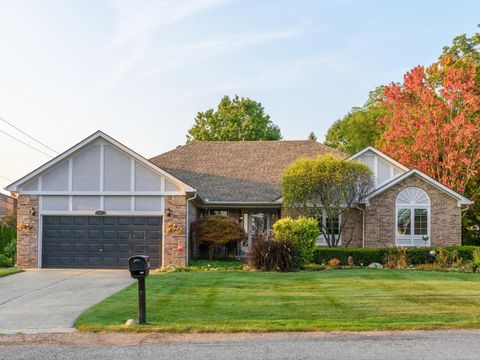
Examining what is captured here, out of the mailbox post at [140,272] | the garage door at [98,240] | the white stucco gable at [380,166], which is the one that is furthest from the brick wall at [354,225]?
the mailbox post at [140,272]

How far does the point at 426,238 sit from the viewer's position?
2447 cm

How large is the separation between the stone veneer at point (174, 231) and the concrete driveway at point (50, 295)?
1890mm

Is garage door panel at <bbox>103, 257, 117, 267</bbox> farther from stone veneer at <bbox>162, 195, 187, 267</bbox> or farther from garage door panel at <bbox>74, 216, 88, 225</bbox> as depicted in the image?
stone veneer at <bbox>162, 195, 187, 267</bbox>

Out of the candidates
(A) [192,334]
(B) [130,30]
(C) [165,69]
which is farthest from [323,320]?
(C) [165,69]

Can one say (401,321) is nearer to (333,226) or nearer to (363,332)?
(363,332)

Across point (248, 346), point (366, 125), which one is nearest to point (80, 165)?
point (248, 346)

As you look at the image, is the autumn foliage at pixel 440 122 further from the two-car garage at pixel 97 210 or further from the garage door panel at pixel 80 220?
the garage door panel at pixel 80 220

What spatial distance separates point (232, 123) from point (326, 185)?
99.9ft

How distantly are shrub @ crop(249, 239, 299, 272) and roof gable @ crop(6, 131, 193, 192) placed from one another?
3797mm

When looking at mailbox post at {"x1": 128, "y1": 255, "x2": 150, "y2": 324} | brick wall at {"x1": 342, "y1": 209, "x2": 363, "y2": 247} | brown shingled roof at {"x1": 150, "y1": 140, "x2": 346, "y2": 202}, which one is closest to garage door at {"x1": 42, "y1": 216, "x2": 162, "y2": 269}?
brown shingled roof at {"x1": 150, "y1": 140, "x2": 346, "y2": 202}

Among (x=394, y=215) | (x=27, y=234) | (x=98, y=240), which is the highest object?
(x=394, y=215)

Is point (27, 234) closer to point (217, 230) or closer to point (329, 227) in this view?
point (217, 230)

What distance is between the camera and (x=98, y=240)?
22219mm

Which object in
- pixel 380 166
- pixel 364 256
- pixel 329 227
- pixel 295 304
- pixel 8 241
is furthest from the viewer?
pixel 8 241
